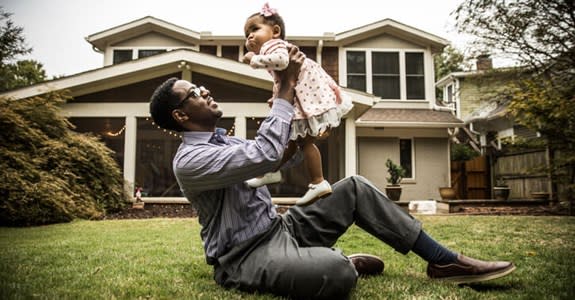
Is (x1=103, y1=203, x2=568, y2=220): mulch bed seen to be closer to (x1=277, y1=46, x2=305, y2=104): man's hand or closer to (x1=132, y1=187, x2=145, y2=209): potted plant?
(x1=132, y1=187, x2=145, y2=209): potted plant

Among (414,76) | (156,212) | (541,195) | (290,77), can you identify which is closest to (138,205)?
(156,212)

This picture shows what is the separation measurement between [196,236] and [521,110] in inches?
273

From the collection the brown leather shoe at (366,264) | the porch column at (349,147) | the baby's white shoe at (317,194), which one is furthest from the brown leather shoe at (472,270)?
Answer: the porch column at (349,147)

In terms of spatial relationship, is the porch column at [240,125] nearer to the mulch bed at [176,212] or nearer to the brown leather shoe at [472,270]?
the mulch bed at [176,212]

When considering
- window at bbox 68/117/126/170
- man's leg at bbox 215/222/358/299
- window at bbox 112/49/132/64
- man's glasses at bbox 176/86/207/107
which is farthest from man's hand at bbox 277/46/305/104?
window at bbox 112/49/132/64

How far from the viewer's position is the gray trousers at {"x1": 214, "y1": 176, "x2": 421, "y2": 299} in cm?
183

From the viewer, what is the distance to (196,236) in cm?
498

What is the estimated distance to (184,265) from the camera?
2.98m

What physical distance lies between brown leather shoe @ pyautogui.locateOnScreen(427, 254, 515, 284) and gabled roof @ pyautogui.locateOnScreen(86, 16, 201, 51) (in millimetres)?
11597

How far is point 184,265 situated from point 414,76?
38.0ft

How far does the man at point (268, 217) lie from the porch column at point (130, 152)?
8.23m

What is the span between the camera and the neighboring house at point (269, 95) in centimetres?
998

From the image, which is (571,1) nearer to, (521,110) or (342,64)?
(521,110)

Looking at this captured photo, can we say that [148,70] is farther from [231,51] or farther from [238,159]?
[238,159]
